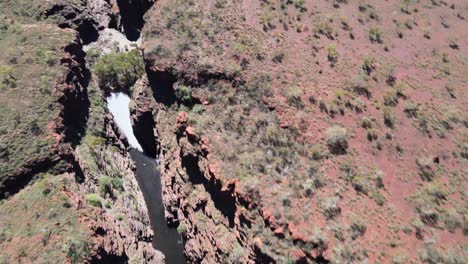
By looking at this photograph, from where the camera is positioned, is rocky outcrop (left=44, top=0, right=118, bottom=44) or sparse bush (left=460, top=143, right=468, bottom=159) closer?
sparse bush (left=460, top=143, right=468, bottom=159)

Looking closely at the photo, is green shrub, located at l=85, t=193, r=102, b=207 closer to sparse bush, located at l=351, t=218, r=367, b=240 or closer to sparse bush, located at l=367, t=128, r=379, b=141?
sparse bush, located at l=351, t=218, r=367, b=240

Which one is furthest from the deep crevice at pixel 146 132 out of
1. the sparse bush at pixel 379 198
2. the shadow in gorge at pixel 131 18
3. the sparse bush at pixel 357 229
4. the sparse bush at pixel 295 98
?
the sparse bush at pixel 357 229

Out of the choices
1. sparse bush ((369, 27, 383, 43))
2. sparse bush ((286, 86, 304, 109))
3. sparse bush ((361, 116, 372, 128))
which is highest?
sparse bush ((369, 27, 383, 43))

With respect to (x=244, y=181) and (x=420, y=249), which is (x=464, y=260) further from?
(x=244, y=181)

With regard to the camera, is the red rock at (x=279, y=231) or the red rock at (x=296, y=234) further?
the red rock at (x=279, y=231)

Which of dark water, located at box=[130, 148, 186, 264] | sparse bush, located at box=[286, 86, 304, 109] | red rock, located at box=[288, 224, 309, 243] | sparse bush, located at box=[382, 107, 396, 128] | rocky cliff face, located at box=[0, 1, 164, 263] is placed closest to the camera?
red rock, located at box=[288, 224, 309, 243]

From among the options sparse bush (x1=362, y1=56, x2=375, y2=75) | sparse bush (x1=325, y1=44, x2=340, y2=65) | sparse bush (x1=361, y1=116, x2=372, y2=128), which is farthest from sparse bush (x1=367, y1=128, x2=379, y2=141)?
sparse bush (x1=325, y1=44, x2=340, y2=65)

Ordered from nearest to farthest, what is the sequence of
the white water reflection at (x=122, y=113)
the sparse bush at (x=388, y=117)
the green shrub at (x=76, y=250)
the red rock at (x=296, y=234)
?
the red rock at (x=296, y=234)
the green shrub at (x=76, y=250)
the sparse bush at (x=388, y=117)
the white water reflection at (x=122, y=113)

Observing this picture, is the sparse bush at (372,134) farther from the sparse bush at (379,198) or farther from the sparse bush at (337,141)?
the sparse bush at (379,198)
